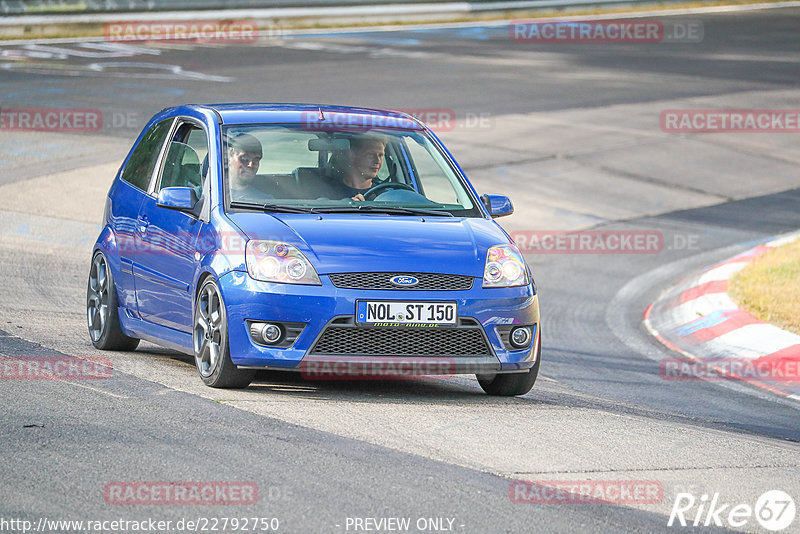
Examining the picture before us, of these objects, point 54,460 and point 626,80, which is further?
point 626,80

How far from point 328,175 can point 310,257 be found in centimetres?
106

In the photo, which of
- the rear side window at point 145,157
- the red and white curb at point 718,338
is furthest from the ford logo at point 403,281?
the red and white curb at point 718,338

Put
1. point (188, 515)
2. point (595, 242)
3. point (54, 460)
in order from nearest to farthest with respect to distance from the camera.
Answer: point (188, 515) → point (54, 460) → point (595, 242)

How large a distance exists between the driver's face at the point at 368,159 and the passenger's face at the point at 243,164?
1.97 feet

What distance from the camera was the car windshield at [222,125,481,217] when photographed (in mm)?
7859

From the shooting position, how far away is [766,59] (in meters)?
32.8

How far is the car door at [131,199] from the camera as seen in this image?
8.53 m

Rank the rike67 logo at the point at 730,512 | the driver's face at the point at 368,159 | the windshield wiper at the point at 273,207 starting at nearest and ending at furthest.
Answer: the rike67 logo at the point at 730,512, the windshield wiper at the point at 273,207, the driver's face at the point at 368,159

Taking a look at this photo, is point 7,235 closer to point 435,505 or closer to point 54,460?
point 54,460

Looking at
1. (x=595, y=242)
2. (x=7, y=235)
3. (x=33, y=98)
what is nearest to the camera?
(x=7, y=235)

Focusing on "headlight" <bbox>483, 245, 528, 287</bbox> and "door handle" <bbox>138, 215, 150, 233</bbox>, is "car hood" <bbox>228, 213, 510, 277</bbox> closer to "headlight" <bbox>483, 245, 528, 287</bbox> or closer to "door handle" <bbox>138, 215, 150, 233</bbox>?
"headlight" <bbox>483, 245, 528, 287</bbox>

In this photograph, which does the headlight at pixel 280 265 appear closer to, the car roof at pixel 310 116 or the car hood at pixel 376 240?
the car hood at pixel 376 240

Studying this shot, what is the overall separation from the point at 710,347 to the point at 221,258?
16.2 ft

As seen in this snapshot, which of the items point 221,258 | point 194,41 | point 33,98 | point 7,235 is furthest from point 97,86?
point 221,258
